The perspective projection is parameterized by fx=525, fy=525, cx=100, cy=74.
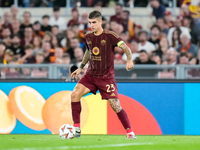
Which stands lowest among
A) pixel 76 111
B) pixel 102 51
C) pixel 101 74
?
pixel 76 111

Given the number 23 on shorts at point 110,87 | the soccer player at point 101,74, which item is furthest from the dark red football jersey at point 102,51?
→ the number 23 on shorts at point 110,87

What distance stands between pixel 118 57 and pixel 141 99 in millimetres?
2452

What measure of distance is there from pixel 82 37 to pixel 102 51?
5.78 m

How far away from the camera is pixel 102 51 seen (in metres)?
8.65

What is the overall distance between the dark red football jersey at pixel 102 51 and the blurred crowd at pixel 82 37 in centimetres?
331

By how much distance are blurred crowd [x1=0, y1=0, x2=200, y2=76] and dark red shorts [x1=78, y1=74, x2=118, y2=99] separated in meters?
3.31

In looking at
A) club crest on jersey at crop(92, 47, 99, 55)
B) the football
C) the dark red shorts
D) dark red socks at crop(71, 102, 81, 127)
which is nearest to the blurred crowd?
the dark red shorts

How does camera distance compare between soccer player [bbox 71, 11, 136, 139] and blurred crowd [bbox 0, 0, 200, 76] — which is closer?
soccer player [bbox 71, 11, 136, 139]

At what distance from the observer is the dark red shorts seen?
870 cm

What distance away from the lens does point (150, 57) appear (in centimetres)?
1225

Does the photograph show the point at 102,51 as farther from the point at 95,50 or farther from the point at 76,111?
the point at 76,111

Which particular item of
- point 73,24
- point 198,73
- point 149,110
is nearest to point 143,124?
point 149,110

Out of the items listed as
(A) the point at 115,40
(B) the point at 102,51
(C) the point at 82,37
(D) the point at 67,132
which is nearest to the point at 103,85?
(B) the point at 102,51

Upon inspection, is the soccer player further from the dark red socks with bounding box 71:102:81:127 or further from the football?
the football
